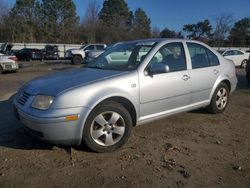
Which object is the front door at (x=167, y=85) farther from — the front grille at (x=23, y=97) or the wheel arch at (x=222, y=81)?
the front grille at (x=23, y=97)

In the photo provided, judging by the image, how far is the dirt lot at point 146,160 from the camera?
12.0 feet

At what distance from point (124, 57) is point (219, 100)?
222 centimetres

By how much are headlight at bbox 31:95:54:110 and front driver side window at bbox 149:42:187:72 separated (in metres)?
1.74

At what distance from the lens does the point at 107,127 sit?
449 centimetres

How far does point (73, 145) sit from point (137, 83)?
1.27 m

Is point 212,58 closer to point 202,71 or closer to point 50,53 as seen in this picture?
point 202,71

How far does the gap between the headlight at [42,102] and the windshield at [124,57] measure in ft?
4.34

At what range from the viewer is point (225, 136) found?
17.0 ft

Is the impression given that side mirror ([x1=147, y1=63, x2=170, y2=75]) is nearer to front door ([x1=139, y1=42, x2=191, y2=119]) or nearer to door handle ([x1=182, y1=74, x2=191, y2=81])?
front door ([x1=139, y1=42, x2=191, y2=119])

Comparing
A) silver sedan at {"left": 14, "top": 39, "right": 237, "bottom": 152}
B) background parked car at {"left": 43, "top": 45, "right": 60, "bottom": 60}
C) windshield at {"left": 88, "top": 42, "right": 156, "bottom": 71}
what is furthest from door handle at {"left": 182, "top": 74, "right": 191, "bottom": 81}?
background parked car at {"left": 43, "top": 45, "right": 60, "bottom": 60}

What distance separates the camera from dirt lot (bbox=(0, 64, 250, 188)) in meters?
3.66

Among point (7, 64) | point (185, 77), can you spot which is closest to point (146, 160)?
point (185, 77)

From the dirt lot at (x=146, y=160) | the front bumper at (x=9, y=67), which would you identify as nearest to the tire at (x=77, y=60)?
the front bumper at (x=9, y=67)

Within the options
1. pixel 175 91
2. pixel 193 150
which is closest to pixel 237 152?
pixel 193 150
